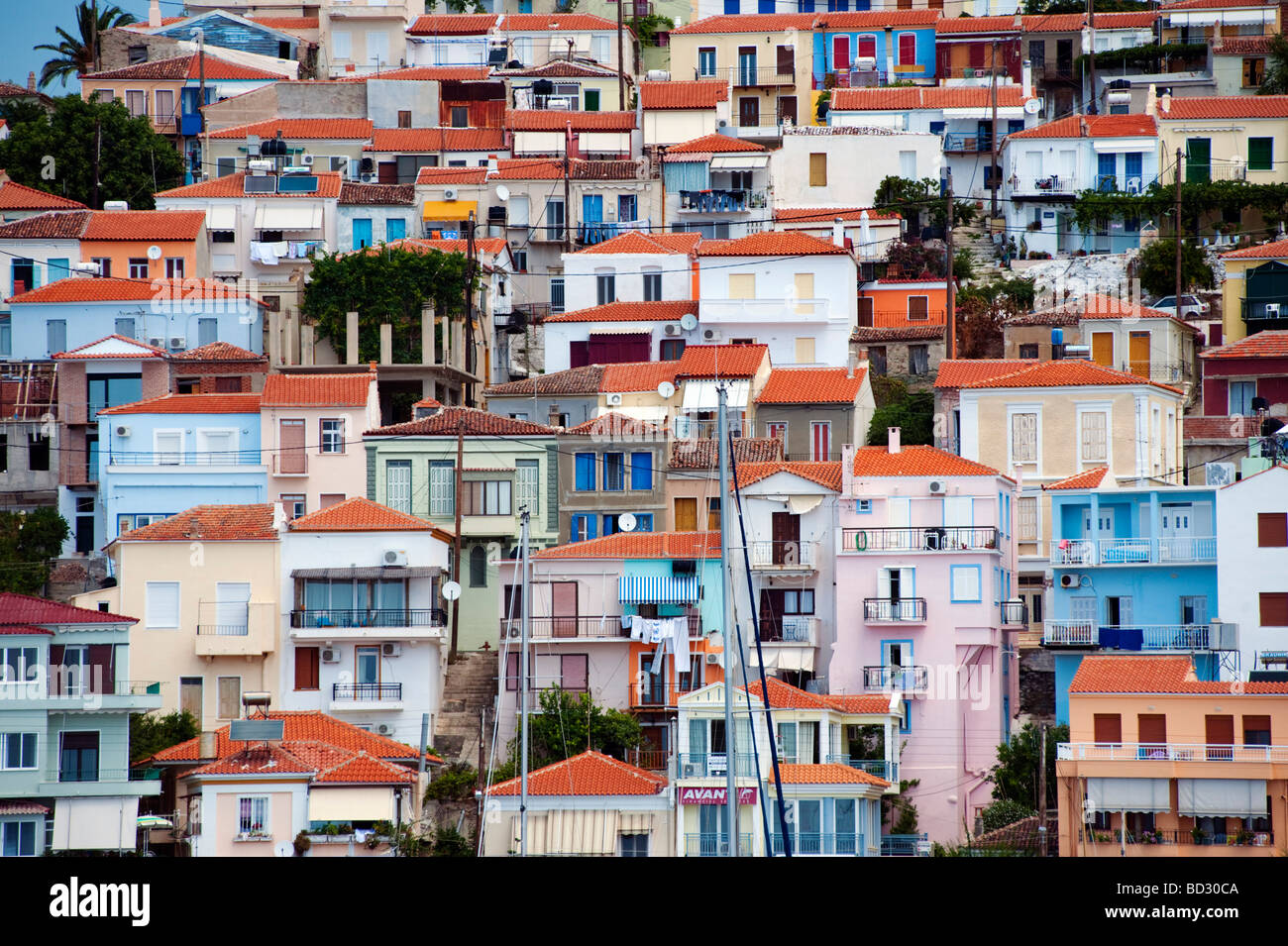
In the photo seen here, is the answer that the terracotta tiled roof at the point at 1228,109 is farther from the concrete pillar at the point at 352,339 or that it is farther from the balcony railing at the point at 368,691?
the balcony railing at the point at 368,691

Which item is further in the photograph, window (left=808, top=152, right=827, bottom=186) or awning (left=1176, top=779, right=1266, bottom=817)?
window (left=808, top=152, right=827, bottom=186)

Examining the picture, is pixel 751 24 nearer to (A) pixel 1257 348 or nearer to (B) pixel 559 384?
(B) pixel 559 384

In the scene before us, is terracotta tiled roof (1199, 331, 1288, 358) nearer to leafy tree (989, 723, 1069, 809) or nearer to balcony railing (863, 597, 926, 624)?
balcony railing (863, 597, 926, 624)

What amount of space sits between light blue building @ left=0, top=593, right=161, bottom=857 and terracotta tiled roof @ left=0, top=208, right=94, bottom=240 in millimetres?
27313

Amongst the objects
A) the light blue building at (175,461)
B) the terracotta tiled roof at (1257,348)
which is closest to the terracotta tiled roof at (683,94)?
the terracotta tiled roof at (1257,348)

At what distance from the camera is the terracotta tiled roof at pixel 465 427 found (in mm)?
56031

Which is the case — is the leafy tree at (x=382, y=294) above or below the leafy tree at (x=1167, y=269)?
below

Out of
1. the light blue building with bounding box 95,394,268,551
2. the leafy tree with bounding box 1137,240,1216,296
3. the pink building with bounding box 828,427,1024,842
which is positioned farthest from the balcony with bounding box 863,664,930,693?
the leafy tree with bounding box 1137,240,1216,296

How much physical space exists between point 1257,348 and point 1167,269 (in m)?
8.47

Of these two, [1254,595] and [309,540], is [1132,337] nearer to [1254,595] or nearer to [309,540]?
[1254,595]

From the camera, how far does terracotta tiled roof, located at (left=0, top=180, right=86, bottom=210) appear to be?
2913 inches

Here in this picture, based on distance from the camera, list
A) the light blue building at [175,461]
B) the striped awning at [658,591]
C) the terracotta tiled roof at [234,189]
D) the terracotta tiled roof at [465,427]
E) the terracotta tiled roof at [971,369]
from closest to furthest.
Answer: the striped awning at [658,591], the terracotta tiled roof at [465,427], the light blue building at [175,461], the terracotta tiled roof at [971,369], the terracotta tiled roof at [234,189]

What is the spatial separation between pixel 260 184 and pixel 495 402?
673 inches

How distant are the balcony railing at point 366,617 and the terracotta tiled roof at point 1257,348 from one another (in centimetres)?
2638
